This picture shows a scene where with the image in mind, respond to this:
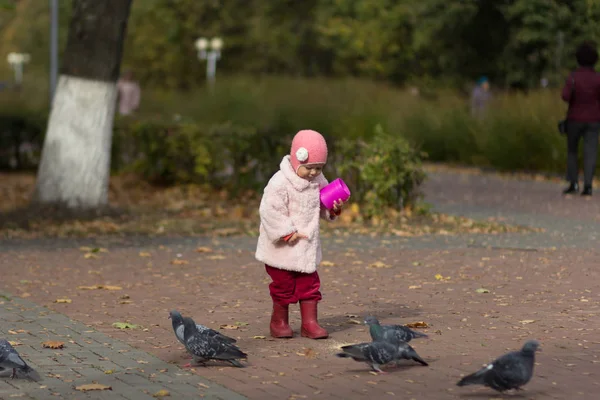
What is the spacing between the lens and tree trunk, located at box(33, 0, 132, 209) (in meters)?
15.0

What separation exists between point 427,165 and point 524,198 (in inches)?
303

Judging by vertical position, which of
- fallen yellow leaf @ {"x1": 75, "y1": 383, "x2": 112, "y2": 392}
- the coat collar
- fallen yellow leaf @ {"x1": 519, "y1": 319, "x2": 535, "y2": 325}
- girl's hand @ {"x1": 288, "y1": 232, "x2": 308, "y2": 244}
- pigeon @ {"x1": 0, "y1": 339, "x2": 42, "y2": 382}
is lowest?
fallen yellow leaf @ {"x1": 75, "y1": 383, "x2": 112, "y2": 392}

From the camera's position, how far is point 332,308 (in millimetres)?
9281

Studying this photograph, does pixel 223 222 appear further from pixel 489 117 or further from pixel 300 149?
pixel 489 117

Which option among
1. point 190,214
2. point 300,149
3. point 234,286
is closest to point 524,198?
point 190,214

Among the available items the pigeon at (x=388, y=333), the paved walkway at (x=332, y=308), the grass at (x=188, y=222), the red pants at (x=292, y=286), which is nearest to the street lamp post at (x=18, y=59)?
the grass at (x=188, y=222)

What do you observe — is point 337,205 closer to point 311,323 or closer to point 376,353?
point 311,323

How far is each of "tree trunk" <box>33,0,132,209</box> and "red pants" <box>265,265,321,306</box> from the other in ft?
24.5

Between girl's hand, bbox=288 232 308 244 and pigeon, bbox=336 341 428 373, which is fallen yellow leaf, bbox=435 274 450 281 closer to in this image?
girl's hand, bbox=288 232 308 244

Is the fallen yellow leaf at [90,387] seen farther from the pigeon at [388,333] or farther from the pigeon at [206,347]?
the pigeon at [388,333]

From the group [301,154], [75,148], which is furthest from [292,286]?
[75,148]

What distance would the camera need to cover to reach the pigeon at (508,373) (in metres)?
6.01

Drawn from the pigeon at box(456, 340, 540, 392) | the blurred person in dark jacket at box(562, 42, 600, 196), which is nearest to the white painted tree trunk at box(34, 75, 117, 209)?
the blurred person in dark jacket at box(562, 42, 600, 196)

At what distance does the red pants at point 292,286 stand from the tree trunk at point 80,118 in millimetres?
7456
